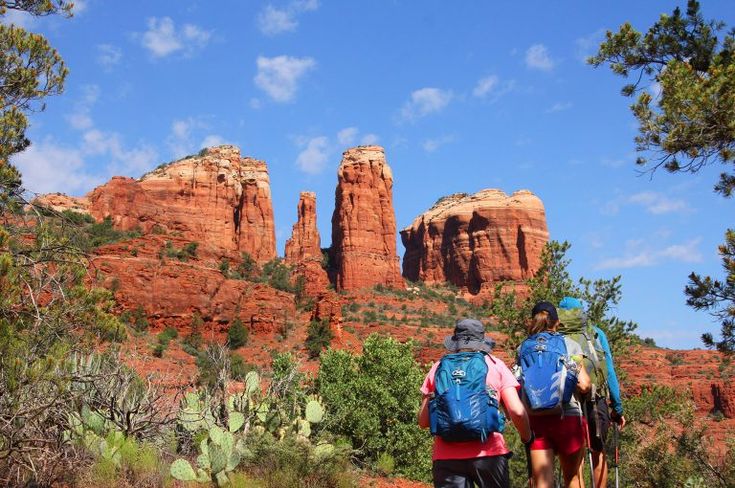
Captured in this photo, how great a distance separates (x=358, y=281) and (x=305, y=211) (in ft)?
62.3

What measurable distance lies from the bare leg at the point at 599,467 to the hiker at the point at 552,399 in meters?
0.50

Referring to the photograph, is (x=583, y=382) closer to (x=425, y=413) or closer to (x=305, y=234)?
(x=425, y=413)

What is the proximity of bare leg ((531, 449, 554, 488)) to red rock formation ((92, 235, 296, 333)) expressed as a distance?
1656 inches

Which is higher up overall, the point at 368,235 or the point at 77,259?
the point at 368,235

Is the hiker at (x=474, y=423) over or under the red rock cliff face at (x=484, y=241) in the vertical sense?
under

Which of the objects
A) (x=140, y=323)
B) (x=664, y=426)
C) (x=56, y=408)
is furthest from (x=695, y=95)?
(x=140, y=323)

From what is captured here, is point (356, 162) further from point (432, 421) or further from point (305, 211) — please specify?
point (432, 421)

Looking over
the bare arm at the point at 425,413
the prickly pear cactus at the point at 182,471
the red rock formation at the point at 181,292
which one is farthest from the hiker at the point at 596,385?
the red rock formation at the point at 181,292

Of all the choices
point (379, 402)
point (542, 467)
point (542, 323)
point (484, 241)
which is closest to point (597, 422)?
point (542, 467)

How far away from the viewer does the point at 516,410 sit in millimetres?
3906

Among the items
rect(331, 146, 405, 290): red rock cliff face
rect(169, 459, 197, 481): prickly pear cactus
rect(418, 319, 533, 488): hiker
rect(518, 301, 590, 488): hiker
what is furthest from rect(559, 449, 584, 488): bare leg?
rect(331, 146, 405, 290): red rock cliff face

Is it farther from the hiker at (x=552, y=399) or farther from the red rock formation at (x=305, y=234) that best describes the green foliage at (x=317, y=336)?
the red rock formation at (x=305, y=234)

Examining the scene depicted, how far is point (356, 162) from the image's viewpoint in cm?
9262

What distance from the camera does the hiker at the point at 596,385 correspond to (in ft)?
15.9
